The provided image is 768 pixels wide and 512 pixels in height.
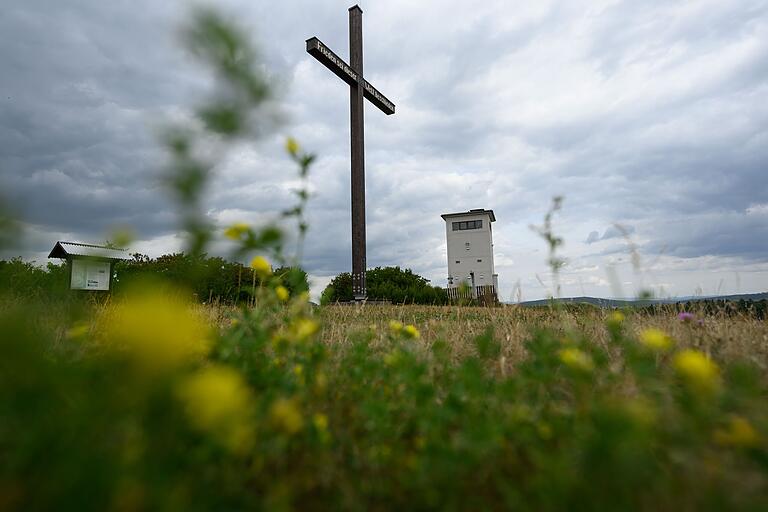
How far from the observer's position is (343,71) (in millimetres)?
8445

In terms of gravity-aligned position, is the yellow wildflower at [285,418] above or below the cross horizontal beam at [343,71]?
below

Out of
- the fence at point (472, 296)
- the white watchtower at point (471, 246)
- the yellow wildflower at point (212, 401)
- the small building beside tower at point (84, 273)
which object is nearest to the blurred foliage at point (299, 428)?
the yellow wildflower at point (212, 401)

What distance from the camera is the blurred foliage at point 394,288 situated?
12237 mm

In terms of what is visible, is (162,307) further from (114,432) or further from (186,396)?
(114,432)

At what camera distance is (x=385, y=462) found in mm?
1065

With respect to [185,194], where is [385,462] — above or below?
below

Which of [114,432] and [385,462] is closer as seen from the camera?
[114,432]

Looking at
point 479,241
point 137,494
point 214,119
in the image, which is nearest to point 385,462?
point 137,494

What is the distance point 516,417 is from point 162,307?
2.94 feet

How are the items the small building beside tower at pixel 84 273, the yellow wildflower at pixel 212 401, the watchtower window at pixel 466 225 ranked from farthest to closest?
1. the watchtower window at pixel 466 225
2. the small building beside tower at pixel 84 273
3. the yellow wildflower at pixel 212 401

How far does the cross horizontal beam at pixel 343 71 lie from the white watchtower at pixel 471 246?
54.9ft

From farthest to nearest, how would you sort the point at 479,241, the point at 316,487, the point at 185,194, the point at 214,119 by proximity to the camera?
the point at 479,241, the point at 214,119, the point at 185,194, the point at 316,487

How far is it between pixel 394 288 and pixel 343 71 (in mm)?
6908

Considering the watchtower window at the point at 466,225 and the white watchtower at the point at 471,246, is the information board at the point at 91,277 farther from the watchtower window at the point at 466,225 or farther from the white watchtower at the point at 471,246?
the watchtower window at the point at 466,225
